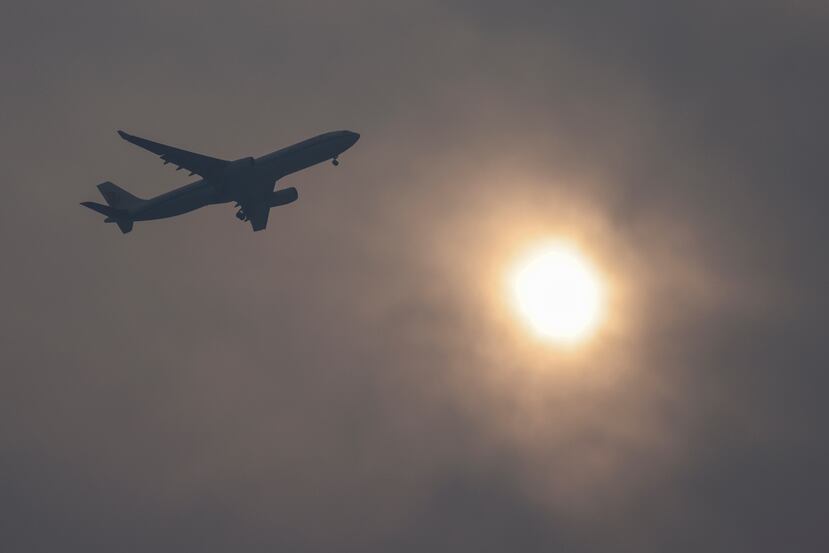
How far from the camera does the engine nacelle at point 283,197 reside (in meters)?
132

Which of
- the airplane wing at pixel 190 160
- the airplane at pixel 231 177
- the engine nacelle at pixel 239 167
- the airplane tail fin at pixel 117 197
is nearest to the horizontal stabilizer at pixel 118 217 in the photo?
the airplane at pixel 231 177

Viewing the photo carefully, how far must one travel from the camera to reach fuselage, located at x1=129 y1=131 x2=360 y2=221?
402ft

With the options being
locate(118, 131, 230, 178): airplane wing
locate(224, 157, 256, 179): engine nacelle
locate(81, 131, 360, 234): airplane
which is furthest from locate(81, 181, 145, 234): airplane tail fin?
locate(224, 157, 256, 179): engine nacelle

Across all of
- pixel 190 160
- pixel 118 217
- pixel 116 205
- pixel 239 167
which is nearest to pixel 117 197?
pixel 116 205

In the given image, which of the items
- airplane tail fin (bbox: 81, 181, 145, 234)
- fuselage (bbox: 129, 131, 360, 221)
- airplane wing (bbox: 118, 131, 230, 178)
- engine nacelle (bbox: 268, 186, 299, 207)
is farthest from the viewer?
engine nacelle (bbox: 268, 186, 299, 207)

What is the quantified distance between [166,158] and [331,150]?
20.0 meters

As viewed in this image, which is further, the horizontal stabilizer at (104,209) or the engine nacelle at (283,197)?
the engine nacelle at (283,197)

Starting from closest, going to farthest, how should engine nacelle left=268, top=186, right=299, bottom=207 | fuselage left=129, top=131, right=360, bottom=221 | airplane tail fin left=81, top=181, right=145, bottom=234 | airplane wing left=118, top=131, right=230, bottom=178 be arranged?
airplane wing left=118, top=131, right=230, bottom=178 < fuselage left=129, top=131, right=360, bottom=221 < airplane tail fin left=81, top=181, right=145, bottom=234 < engine nacelle left=268, top=186, right=299, bottom=207

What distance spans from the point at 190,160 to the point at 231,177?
5313mm

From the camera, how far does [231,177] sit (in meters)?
123

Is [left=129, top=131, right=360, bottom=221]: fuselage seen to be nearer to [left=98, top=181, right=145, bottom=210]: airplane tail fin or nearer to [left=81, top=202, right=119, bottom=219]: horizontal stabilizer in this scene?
[left=81, top=202, right=119, bottom=219]: horizontal stabilizer

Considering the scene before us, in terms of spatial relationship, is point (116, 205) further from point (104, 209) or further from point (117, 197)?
point (104, 209)

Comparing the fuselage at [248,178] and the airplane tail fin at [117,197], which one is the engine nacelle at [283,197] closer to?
the fuselage at [248,178]

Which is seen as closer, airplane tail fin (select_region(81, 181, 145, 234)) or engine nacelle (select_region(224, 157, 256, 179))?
engine nacelle (select_region(224, 157, 256, 179))
